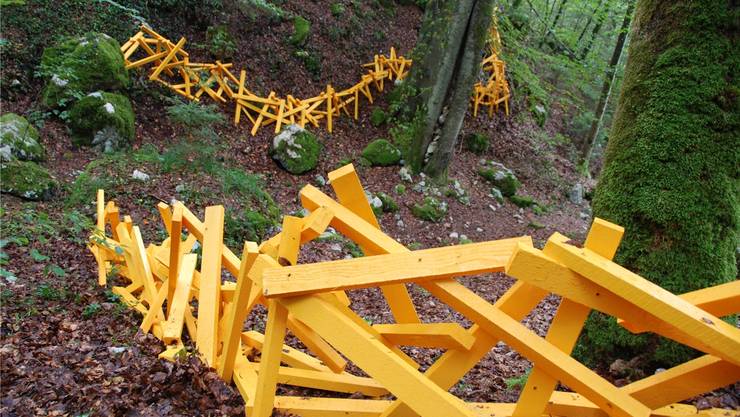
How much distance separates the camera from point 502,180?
1230cm

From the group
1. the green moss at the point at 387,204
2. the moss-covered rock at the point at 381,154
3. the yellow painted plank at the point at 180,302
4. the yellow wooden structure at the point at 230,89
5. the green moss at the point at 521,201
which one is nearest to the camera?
the yellow painted plank at the point at 180,302

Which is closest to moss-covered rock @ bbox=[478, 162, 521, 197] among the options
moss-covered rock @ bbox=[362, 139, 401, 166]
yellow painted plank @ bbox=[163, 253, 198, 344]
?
moss-covered rock @ bbox=[362, 139, 401, 166]

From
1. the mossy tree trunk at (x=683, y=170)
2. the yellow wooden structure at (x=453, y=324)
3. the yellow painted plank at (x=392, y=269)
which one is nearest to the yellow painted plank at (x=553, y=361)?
the yellow wooden structure at (x=453, y=324)

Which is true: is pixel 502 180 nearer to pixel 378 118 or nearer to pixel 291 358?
pixel 378 118

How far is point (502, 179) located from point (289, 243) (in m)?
10.8

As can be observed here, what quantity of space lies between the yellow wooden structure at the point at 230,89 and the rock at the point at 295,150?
66cm

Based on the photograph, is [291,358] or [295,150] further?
[295,150]

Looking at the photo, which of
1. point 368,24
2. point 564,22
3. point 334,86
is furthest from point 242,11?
point 564,22

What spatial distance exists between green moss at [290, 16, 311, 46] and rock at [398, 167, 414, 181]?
544 cm

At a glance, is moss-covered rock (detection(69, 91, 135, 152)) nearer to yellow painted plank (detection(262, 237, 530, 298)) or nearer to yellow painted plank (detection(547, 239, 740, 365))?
yellow painted plank (detection(262, 237, 530, 298))

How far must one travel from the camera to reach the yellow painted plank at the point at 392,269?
6.28 feet

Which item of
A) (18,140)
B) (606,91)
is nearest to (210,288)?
(18,140)

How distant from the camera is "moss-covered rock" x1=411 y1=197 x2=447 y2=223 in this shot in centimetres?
970

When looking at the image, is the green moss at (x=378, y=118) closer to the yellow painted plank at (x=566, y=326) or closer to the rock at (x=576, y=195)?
the rock at (x=576, y=195)
